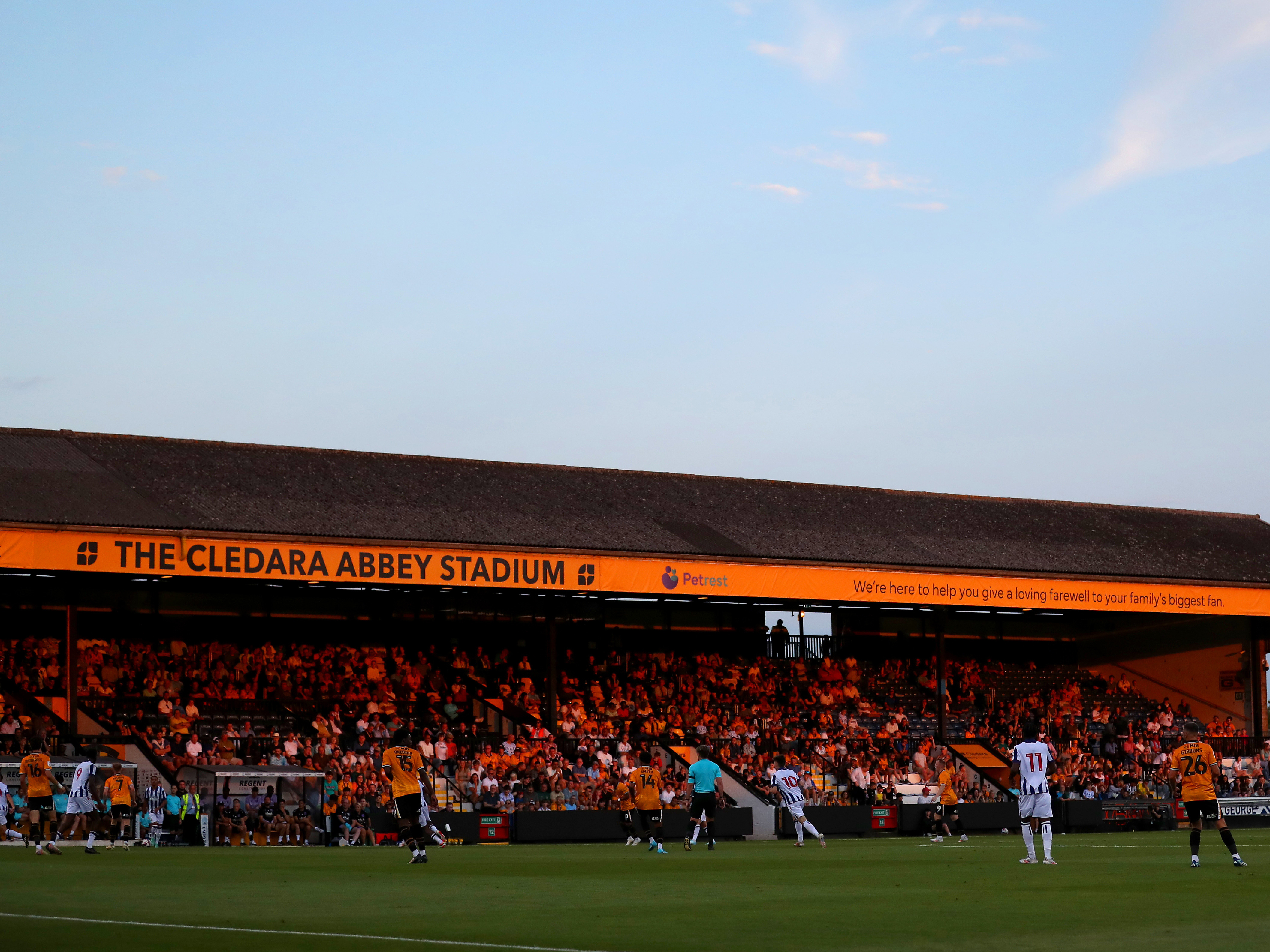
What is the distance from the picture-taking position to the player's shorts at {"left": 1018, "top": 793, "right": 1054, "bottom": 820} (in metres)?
21.4

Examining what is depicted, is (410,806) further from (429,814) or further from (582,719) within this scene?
(582,719)

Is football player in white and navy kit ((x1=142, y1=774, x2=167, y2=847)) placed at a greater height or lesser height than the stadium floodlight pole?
lesser

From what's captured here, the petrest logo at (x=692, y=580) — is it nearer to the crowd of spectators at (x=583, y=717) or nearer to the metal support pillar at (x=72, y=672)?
the crowd of spectators at (x=583, y=717)

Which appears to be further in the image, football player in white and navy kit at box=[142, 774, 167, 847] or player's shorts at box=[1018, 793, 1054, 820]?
football player in white and navy kit at box=[142, 774, 167, 847]

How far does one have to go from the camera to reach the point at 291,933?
11.6 metres

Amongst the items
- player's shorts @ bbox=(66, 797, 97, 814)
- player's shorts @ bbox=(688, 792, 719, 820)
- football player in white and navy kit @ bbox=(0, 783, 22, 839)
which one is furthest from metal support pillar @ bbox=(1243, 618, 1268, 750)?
player's shorts @ bbox=(66, 797, 97, 814)

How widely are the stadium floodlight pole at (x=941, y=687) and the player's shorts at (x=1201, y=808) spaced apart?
25078 millimetres

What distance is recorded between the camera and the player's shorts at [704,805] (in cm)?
2719

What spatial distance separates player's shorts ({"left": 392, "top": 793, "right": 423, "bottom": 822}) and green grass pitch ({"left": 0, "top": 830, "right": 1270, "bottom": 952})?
0.60 m

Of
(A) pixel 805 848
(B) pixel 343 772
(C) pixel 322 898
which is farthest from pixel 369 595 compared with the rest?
(C) pixel 322 898

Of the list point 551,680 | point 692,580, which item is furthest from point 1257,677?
point 551,680

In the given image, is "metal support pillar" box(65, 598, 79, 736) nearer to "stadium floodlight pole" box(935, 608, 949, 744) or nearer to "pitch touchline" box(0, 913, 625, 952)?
"stadium floodlight pole" box(935, 608, 949, 744)

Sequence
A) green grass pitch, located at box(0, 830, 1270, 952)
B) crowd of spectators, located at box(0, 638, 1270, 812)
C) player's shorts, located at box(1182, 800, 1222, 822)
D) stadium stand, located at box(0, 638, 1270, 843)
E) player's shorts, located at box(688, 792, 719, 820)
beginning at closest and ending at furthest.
Answer: green grass pitch, located at box(0, 830, 1270, 952) → player's shorts, located at box(1182, 800, 1222, 822) → player's shorts, located at box(688, 792, 719, 820) → stadium stand, located at box(0, 638, 1270, 843) → crowd of spectators, located at box(0, 638, 1270, 812)

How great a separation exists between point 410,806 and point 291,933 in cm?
1063
